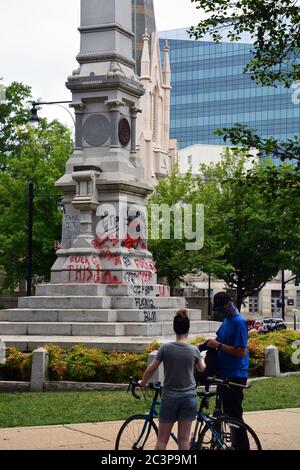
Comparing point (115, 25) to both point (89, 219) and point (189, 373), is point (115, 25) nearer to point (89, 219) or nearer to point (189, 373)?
point (89, 219)

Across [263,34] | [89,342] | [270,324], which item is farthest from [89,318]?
[270,324]

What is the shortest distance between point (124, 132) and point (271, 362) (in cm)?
822

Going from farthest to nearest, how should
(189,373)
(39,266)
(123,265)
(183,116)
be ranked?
(183,116) → (39,266) → (123,265) → (189,373)

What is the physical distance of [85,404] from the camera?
14781 millimetres

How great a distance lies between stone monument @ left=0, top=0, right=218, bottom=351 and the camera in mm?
21250

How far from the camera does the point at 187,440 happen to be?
8594mm

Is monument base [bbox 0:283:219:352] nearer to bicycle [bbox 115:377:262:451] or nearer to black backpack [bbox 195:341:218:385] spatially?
black backpack [bbox 195:341:218:385]

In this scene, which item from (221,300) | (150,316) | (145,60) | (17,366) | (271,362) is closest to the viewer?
Result: (221,300)

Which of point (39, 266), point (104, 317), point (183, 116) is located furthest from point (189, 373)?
point (183, 116)

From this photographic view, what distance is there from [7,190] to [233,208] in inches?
644

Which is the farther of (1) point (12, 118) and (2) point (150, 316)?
(1) point (12, 118)

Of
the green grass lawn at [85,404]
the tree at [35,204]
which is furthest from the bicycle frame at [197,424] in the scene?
the tree at [35,204]

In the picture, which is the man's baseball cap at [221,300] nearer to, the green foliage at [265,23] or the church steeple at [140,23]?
the green foliage at [265,23]

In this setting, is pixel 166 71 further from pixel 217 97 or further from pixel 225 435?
pixel 225 435
